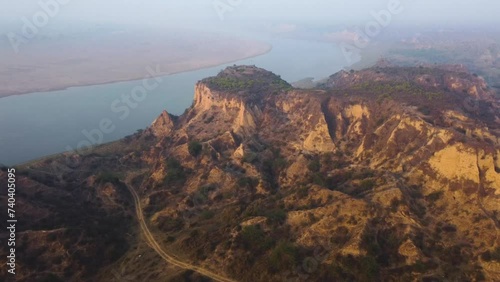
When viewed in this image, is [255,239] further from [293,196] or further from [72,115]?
[72,115]

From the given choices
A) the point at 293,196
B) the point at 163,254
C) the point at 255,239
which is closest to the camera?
the point at 255,239

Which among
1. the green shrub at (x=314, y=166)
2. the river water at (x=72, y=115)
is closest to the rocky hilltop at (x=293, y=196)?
the green shrub at (x=314, y=166)

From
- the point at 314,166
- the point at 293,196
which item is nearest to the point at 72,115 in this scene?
the point at 314,166

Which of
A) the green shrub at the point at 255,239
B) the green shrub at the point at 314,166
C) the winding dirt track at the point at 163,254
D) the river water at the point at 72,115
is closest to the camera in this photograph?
the winding dirt track at the point at 163,254

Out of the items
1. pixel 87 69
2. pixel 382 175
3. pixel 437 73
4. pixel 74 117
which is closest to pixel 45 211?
pixel 382 175

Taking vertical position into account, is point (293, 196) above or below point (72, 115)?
above

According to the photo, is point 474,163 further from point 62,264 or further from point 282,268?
point 62,264

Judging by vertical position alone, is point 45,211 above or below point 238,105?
below

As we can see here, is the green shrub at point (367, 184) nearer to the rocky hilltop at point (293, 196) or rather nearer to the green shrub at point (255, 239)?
the rocky hilltop at point (293, 196)

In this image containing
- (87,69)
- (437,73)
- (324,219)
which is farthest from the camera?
(87,69)
